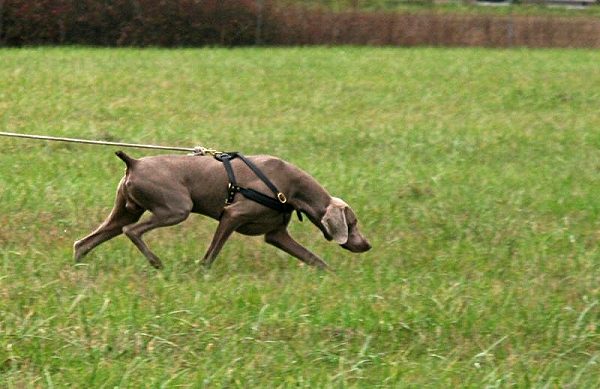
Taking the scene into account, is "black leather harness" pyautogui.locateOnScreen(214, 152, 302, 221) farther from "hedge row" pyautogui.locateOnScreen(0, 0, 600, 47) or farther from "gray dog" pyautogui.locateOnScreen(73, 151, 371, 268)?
"hedge row" pyautogui.locateOnScreen(0, 0, 600, 47)

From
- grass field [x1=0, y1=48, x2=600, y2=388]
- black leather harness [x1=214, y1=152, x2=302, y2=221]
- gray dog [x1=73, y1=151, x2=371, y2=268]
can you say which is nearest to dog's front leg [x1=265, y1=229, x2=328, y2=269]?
gray dog [x1=73, y1=151, x2=371, y2=268]

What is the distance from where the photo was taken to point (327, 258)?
301 inches

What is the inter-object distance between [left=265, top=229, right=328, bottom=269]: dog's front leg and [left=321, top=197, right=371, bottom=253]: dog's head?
0.52 feet

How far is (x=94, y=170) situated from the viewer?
10211 millimetres

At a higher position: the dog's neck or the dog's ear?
the dog's neck

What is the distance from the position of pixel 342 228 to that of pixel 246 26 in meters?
22.3

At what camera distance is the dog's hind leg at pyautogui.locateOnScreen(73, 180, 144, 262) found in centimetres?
712

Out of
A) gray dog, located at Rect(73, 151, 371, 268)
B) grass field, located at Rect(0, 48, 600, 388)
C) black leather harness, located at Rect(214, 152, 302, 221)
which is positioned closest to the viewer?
grass field, located at Rect(0, 48, 600, 388)

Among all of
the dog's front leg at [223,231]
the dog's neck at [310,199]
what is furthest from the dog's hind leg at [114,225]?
the dog's neck at [310,199]

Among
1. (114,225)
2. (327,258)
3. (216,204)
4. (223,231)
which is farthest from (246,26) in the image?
(223,231)

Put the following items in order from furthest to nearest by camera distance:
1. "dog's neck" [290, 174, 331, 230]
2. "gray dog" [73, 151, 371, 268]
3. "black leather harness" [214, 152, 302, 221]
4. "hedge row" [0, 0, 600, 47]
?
1. "hedge row" [0, 0, 600, 47]
2. "dog's neck" [290, 174, 331, 230]
3. "black leather harness" [214, 152, 302, 221]
4. "gray dog" [73, 151, 371, 268]

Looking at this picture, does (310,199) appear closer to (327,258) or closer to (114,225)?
(327,258)

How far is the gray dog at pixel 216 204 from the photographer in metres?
6.94

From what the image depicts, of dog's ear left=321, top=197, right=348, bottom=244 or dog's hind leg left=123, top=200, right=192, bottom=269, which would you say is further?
dog's ear left=321, top=197, right=348, bottom=244
